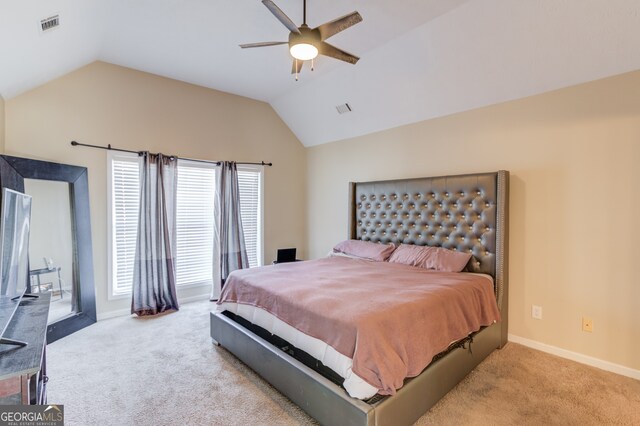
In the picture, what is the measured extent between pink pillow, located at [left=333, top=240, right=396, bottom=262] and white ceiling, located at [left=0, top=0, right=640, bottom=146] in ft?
5.51

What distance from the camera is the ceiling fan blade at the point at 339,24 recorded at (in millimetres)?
2006

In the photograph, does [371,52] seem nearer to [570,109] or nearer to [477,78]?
[477,78]

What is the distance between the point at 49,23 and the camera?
236cm

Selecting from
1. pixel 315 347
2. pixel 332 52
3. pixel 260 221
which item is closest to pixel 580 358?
pixel 315 347

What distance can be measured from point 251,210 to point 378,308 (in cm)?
347

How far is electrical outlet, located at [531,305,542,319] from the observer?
9.61ft

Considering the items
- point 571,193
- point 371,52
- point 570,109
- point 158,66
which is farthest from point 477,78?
point 158,66

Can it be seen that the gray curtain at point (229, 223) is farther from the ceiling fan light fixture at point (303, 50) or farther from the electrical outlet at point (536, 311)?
the electrical outlet at point (536, 311)

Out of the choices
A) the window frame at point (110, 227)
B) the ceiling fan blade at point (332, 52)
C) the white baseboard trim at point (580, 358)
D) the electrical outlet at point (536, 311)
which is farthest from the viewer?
the window frame at point (110, 227)

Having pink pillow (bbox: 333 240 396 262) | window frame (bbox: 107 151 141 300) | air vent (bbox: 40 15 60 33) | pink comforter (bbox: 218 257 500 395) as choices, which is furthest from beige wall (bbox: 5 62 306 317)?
pink comforter (bbox: 218 257 500 395)

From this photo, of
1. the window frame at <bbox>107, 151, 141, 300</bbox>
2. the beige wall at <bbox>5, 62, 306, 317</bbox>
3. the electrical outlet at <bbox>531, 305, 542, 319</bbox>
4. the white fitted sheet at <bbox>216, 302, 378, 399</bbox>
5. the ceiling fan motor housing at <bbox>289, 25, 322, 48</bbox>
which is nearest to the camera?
the white fitted sheet at <bbox>216, 302, 378, 399</bbox>

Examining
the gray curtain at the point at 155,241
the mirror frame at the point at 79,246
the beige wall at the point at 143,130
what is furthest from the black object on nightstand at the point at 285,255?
the mirror frame at the point at 79,246

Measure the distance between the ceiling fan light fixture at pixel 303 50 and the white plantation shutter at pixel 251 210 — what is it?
278cm

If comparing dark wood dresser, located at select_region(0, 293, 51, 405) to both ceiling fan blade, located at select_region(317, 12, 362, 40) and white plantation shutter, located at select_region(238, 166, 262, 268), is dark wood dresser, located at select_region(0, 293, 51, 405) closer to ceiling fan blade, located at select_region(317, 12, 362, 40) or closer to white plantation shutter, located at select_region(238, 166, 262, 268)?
ceiling fan blade, located at select_region(317, 12, 362, 40)
